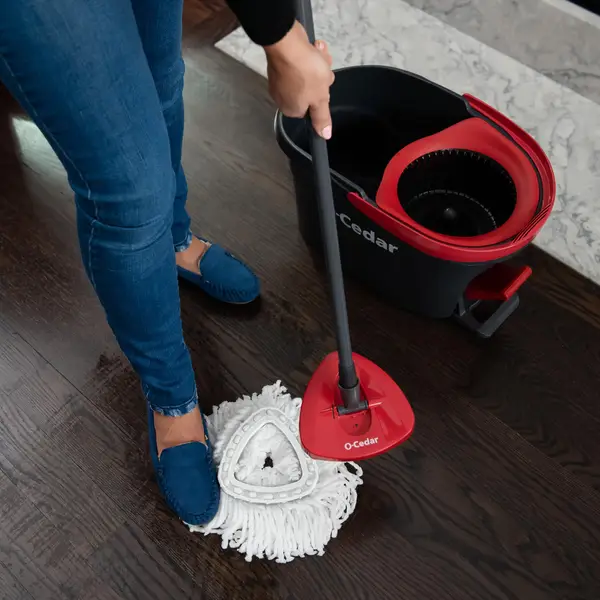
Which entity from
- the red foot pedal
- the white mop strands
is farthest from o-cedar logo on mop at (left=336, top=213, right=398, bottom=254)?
the white mop strands

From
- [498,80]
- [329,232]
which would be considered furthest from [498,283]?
[498,80]

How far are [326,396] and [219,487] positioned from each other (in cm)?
20

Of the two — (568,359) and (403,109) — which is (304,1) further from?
(568,359)

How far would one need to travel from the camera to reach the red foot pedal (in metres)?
1.04

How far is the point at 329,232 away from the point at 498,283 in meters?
0.43

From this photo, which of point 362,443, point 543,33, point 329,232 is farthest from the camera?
point 543,33

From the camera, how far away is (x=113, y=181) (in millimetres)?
638

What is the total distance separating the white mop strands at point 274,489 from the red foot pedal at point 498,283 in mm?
Answer: 306

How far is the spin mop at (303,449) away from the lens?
2.91ft

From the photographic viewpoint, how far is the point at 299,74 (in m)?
0.57

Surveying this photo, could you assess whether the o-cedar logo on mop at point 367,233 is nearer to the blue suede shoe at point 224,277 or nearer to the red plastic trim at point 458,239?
the red plastic trim at point 458,239

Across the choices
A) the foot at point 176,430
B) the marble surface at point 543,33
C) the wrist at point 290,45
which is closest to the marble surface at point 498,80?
the marble surface at point 543,33

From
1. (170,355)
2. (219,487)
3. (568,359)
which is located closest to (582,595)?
(568,359)

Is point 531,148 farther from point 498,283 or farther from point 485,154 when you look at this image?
point 498,283
